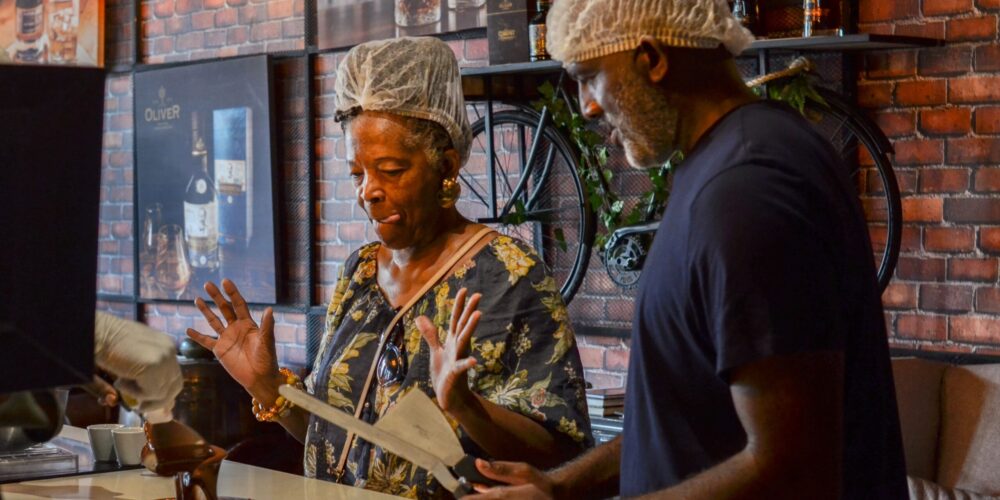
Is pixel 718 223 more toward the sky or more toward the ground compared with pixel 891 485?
more toward the sky

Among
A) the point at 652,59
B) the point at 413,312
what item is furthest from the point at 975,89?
the point at 652,59

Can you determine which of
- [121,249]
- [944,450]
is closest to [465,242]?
[944,450]

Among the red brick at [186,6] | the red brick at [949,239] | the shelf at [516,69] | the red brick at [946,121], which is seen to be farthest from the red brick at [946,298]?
the red brick at [186,6]

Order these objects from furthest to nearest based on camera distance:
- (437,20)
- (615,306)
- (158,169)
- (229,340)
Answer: (158,169)
(437,20)
(615,306)
(229,340)

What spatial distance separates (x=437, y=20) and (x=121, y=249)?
267 cm

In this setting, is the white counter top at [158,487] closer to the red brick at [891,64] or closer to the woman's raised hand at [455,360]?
the woman's raised hand at [455,360]

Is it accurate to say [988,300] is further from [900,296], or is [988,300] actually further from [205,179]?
[205,179]

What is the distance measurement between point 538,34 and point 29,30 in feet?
11.5

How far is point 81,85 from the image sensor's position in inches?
54.2

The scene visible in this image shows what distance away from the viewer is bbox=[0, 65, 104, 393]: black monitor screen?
134 cm

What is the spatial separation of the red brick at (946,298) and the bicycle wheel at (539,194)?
1.17 meters

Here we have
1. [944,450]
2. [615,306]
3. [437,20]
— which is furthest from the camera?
[437,20]

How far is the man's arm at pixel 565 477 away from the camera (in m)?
1.76

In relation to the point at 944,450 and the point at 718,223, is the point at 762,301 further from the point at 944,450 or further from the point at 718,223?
the point at 944,450
